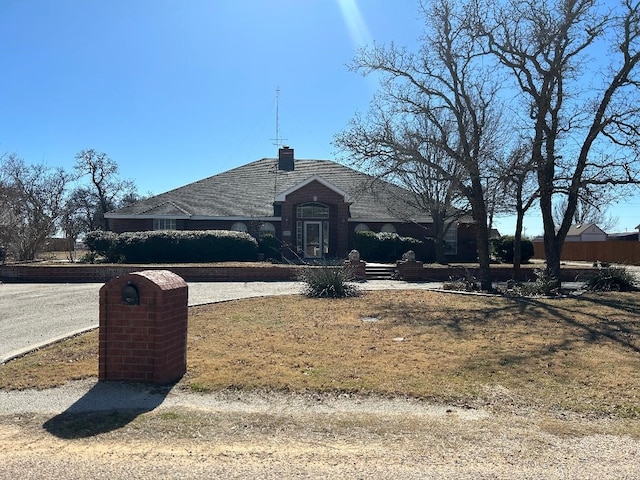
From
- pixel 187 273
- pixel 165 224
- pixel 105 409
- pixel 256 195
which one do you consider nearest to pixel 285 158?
pixel 256 195

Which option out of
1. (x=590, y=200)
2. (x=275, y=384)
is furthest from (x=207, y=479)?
(x=590, y=200)

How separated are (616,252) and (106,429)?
151ft

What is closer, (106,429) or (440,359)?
(106,429)

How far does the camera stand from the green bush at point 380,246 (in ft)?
87.6

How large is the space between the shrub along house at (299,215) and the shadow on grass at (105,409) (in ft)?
67.4

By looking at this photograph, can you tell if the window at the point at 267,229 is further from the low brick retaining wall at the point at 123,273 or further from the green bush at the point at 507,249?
the green bush at the point at 507,249

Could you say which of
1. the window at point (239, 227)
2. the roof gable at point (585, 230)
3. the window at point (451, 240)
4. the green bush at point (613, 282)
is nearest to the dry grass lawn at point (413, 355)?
the green bush at point (613, 282)

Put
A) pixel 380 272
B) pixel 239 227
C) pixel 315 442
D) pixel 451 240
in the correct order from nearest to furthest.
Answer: pixel 315 442
pixel 380 272
pixel 239 227
pixel 451 240

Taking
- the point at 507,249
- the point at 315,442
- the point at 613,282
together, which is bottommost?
the point at 315,442

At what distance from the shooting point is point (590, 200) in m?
15.4

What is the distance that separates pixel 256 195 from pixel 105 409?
86.8 feet

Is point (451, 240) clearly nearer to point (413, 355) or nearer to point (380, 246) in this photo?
point (380, 246)

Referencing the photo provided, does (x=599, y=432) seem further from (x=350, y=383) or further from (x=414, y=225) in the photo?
(x=414, y=225)

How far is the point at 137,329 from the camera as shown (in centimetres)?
566
